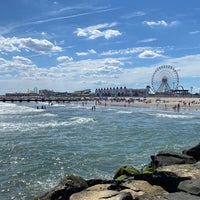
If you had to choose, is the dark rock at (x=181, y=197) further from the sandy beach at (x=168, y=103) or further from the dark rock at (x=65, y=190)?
the sandy beach at (x=168, y=103)

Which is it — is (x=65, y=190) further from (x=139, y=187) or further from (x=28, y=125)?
(x=28, y=125)

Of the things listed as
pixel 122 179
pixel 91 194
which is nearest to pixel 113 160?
pixel 122 179

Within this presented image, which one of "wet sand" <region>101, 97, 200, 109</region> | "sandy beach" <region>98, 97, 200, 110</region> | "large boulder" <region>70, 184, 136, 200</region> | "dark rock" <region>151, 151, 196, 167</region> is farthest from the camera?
"wet sand" <region>101, 97, 200, 109</region>

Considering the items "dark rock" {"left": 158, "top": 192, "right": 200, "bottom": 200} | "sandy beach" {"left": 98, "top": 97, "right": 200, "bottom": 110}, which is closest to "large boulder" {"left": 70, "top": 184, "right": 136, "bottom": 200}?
"dark rock" {"left": 158, "top": 192, "right": 200, "bottom": 200}

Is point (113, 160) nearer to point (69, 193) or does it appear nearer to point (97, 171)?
point (97, 171)

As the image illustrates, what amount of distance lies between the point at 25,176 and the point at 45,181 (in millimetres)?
1582

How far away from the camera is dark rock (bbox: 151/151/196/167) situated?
1379cm

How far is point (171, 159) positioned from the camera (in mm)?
13953

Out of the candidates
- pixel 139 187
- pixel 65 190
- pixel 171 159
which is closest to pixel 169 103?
pixel 171 159

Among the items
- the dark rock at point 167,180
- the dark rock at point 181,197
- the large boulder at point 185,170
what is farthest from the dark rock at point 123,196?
the large boulder at point 185,170

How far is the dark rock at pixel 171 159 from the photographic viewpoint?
1379 centimetres

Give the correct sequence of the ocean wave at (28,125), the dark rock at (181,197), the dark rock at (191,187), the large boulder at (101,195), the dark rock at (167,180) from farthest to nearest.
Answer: the ocean wave at (28,125) → the dark rock at (167,180) → the dark rock at (191,187) → the large boulder at (101,195) → the dark rock at (181,197)

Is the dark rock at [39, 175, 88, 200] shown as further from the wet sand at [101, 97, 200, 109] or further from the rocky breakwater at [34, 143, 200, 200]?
the wet sand at [101, 97, 200, 109]

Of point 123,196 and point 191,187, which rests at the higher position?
point 191,187
